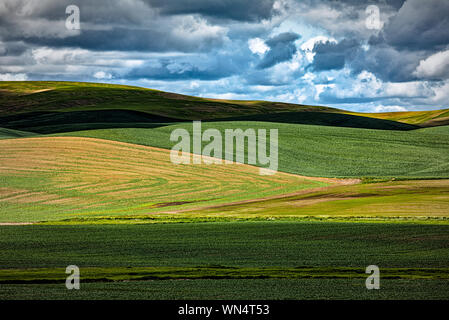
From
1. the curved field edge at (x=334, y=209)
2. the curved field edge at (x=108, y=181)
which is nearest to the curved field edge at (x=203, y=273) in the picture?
the curved field edge at (x=334, y=209)

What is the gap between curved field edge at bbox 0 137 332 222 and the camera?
43.7 m

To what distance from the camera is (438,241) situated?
28.4 metres

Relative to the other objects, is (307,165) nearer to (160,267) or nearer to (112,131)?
→ (112,131)

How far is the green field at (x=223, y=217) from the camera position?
2042 cm

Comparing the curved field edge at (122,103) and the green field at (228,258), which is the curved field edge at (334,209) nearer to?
the green field at (228,258)

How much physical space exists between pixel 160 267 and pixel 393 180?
1438 inches

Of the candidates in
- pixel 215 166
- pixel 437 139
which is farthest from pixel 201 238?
pixel 437 139

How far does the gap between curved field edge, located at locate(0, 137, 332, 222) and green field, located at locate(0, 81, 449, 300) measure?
18 centimetres

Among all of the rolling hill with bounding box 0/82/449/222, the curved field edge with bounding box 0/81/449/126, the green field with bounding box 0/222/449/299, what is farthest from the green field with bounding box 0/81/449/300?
the curved field edge with bounding box 0/81/449/126

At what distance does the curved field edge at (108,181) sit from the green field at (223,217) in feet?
0.58

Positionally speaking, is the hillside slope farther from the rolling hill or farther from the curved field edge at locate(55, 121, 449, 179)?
the curved field edge at locate(55, 121, 449, 179)

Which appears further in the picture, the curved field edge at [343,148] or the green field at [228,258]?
the curved field edge at [343,148]

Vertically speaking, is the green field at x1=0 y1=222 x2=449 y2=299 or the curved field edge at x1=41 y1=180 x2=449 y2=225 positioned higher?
the curved field edge at x1=41 y1=180 x2=449 y2=225
